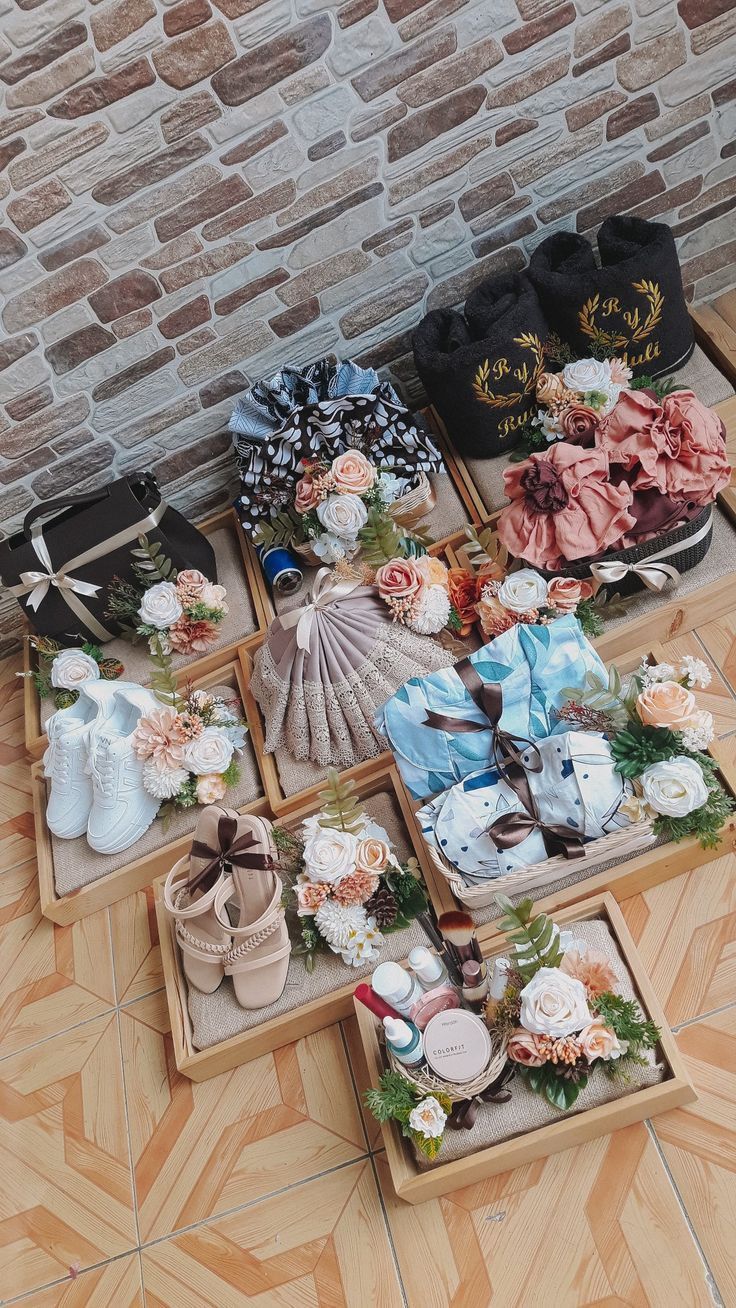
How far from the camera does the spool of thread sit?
2.70 m

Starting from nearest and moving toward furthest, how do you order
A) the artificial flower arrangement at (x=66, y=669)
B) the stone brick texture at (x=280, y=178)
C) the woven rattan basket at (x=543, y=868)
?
1. the woven rattan basket at (x=543, y=868)
2. the stone brick texture at (x=280, y=178)
3. the artificial flower arrangement at (x=66, y=669)

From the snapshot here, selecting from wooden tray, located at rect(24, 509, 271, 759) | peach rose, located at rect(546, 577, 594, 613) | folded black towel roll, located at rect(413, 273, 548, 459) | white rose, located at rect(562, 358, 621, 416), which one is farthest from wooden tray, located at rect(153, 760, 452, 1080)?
white rose, located at rect(562, 358, 621, 416)

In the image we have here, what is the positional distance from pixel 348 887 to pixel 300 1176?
60cm

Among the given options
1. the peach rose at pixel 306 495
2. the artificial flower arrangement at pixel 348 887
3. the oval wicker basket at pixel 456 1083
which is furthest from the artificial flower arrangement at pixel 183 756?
the oval wicker basket at pixel 456 1083

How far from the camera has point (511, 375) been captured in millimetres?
2570

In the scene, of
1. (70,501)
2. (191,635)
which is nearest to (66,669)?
(191,635)

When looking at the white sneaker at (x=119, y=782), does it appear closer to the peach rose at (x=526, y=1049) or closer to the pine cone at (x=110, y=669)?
the pine cone at (x=110, y=669)

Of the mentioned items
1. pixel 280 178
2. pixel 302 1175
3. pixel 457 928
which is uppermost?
pixel 280 178

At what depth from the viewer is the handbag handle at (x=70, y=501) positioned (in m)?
2.65

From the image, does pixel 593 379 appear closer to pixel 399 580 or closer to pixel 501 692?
pixel 399 580

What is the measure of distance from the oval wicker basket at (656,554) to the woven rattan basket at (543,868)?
64 centimetres

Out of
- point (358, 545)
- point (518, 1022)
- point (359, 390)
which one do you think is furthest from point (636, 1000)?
point (359, 390)

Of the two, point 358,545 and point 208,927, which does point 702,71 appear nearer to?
point 358,545

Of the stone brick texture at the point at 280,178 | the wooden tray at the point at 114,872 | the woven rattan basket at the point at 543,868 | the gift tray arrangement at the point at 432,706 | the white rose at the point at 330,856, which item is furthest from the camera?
the wooden tray at the point at 114,872
